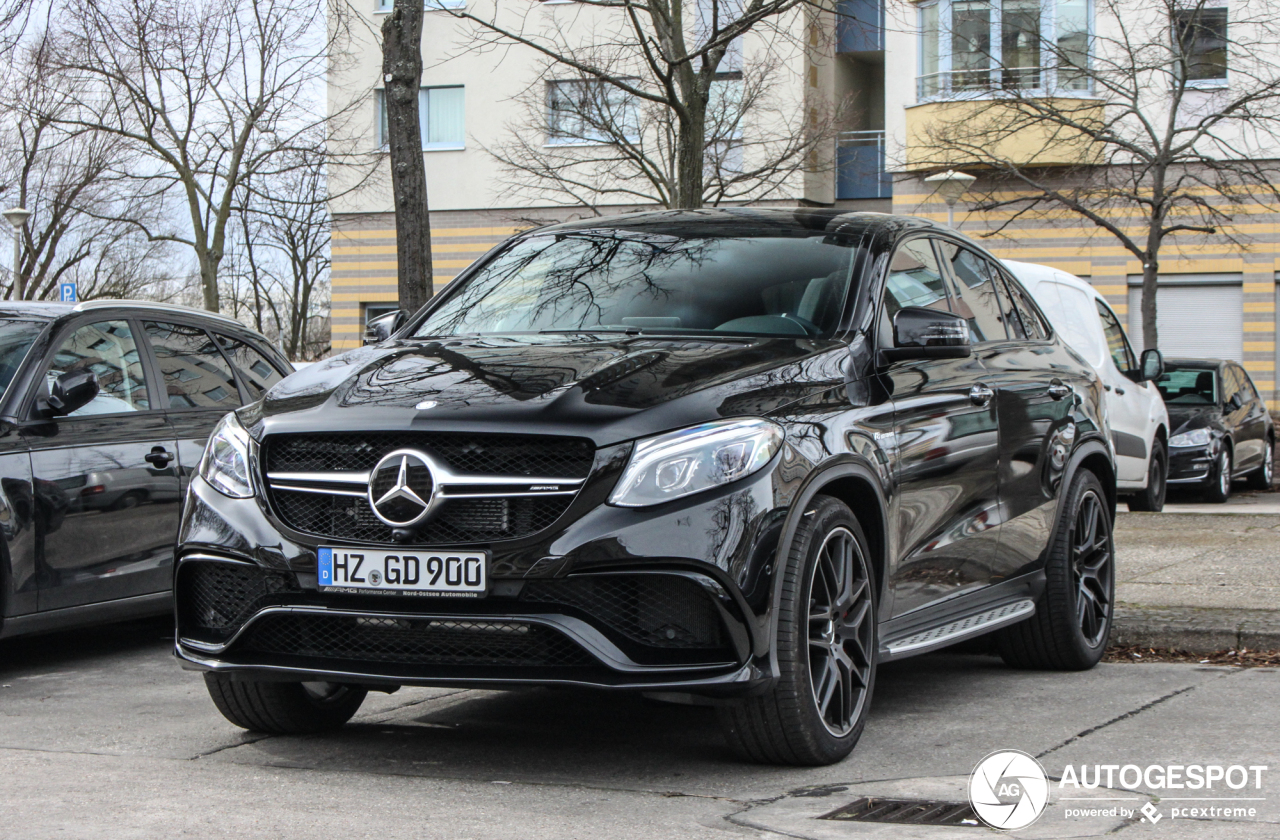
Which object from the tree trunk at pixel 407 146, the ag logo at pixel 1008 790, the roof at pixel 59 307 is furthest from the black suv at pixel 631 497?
the tree trunk at pixel 407 146

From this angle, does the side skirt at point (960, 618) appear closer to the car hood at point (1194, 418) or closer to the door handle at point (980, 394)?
the door handle at point (980, 394)

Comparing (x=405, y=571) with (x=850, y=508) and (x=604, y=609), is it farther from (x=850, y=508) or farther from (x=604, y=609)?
(x=850, y=508)

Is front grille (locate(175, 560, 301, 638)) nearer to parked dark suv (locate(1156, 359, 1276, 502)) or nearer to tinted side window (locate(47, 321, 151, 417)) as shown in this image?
tinted side window (locate(47, 321, 151, 417))

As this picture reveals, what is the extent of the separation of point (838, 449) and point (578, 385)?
812mm

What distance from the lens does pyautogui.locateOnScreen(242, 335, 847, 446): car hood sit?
4414 millimetres

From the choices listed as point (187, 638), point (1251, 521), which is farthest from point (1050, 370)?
point (1251, 521)

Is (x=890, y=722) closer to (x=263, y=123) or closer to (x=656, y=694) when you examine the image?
(x=656, y=694)

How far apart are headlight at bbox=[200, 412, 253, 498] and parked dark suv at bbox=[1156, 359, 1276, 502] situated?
14.1 meters

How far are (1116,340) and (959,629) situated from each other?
892 cm

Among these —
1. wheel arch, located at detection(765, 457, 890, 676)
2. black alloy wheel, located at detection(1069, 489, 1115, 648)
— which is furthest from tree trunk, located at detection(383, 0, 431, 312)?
wheel arch, located at detection(765, 457, 890, 676)

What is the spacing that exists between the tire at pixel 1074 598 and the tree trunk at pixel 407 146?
503cm

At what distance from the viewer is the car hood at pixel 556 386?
4.41m

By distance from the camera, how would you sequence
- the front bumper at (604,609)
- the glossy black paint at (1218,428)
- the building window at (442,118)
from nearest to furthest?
the front bumper at (604,609), the glossy black paint at (1218,428), the building window at (442,118)

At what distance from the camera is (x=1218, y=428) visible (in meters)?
17.7
